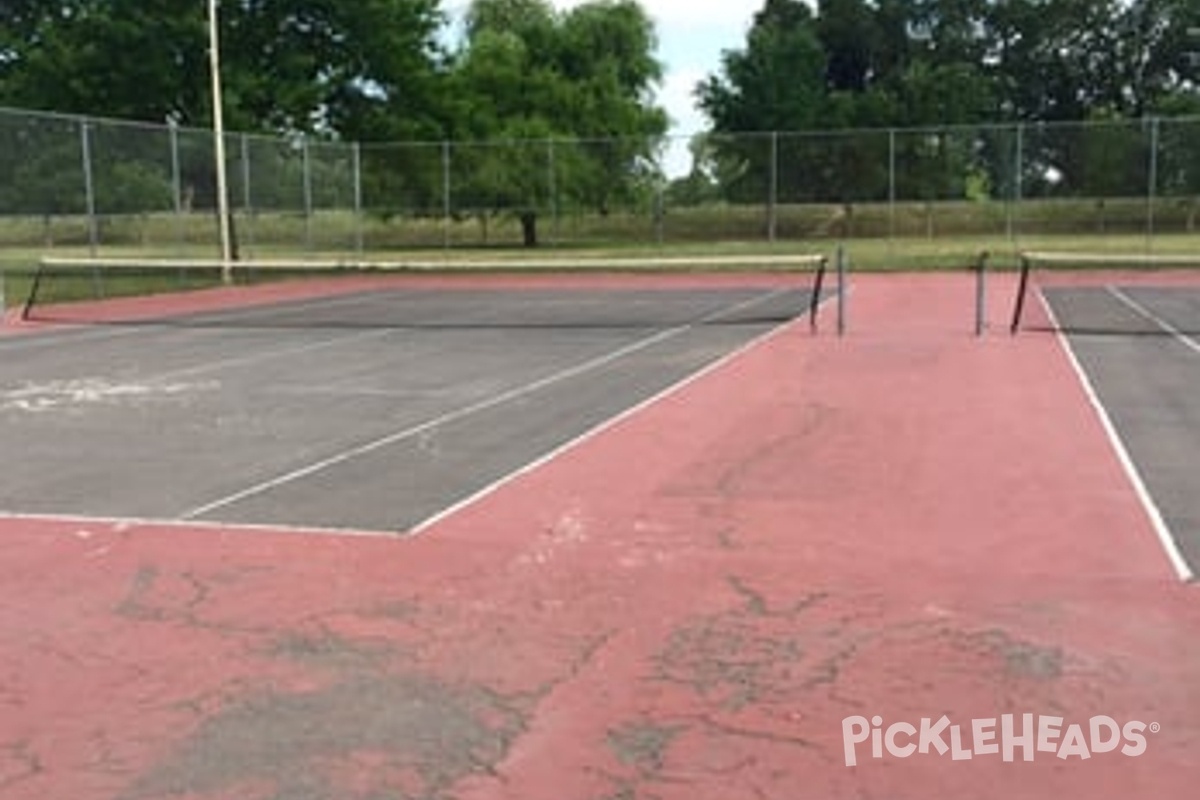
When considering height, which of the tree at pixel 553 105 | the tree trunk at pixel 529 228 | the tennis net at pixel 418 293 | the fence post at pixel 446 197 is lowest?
the tennis net at pixel 418 293

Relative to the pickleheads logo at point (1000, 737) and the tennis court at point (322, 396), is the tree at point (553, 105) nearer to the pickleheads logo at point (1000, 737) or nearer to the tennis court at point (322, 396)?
the tennis court at point (322, 396)

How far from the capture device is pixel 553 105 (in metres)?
51.0

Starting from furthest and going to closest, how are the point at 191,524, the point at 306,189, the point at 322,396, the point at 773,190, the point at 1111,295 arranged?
the point at 773,190 → the point at 306,189 → the point at 1111,295 → the point at 322,396 → the point at 191,524

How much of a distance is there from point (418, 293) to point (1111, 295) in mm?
12231

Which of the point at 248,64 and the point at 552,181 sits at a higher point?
the point at 248,64

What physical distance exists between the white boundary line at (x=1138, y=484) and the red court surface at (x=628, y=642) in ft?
0.28

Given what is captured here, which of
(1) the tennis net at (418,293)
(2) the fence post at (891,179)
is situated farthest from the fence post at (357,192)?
(2) the fence post at (891,179)

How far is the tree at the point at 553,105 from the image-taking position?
125 feet

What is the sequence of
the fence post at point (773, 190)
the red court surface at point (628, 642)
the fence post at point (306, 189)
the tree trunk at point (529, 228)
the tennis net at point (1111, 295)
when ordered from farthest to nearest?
the tree trunk at point (529, 228), the fence post at point (773, 190), the fence post at point (306, 189), the tennis net at point (1111, 295), the red court surface at point (628, 642)

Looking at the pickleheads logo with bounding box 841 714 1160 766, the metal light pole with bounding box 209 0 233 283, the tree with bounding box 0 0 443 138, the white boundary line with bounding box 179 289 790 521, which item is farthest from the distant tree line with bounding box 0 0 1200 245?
the pickleheads logo with bounding box 841 714 1160 766

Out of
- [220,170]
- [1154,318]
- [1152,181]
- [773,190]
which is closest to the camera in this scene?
[1154,318]

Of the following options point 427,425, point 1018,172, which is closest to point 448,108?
point 1018,172

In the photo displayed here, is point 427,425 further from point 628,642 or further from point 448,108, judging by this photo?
point 448,108

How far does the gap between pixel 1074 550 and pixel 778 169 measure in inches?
1221
